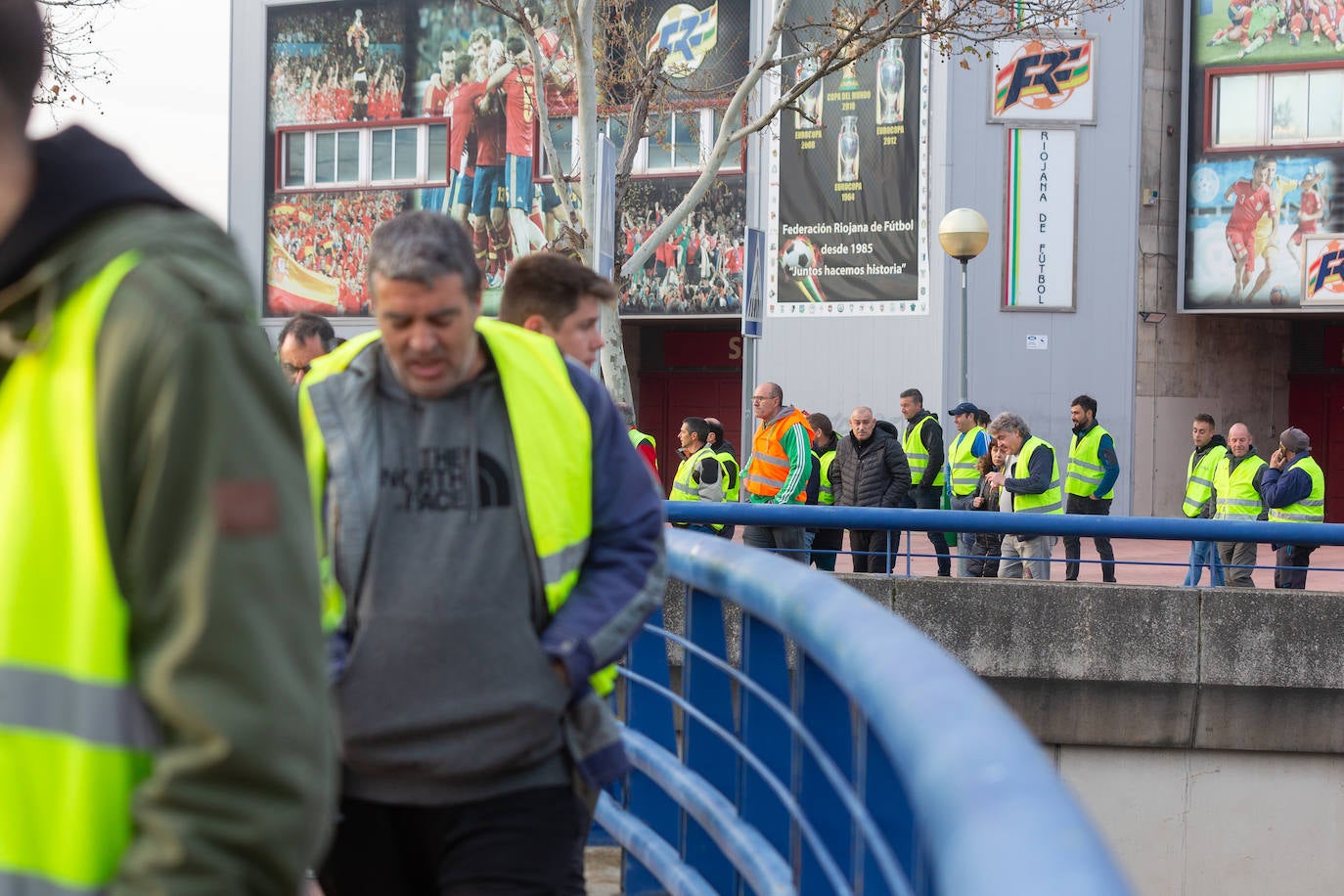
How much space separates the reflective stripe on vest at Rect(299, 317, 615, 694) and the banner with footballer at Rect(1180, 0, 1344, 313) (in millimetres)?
22653

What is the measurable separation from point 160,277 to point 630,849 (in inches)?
128

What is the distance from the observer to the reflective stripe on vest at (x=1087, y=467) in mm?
14609

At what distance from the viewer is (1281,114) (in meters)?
23.9

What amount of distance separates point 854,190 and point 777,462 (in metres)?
13.1

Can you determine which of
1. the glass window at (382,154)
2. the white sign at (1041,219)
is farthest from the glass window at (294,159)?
the white sign at (1041,219)

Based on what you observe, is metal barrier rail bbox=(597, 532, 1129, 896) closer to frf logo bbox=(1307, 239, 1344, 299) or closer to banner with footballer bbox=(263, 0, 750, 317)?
frf logo bbox=(1307, 239, 1344, 299)

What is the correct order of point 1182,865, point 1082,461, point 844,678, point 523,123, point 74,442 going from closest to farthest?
point 74,442 → point 844,678 → point 1182,865 → point 1082,461 → point 523,123

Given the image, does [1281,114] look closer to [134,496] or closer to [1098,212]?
[1098,212]

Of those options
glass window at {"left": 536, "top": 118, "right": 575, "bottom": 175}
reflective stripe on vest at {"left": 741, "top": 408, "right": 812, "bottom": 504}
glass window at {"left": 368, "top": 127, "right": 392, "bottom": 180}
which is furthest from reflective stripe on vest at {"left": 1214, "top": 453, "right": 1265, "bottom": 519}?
glass window at {"left": 368, "top": 127, "right": 392, "bottom": 180}

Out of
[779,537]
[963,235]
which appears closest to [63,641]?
[779,537]

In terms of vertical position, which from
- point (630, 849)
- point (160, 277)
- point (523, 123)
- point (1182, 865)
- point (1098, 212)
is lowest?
point (1182, 865)

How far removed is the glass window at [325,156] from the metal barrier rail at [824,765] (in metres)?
25.5

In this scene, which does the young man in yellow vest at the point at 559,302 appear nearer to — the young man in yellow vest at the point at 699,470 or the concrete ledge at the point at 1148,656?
the concrete ledge at the point at 1148,656

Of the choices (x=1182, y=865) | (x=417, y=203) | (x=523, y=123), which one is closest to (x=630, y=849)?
(x=1182, y=865)
